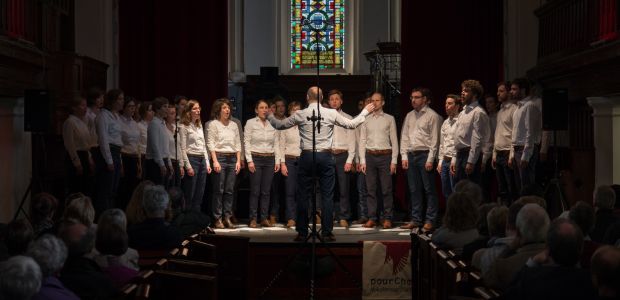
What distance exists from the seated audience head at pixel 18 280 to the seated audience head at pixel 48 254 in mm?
301

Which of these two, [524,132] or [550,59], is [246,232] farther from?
[550,59]

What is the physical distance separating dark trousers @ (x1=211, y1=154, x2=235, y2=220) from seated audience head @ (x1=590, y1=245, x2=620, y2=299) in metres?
6.75

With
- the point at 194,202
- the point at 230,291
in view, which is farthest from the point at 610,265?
the point at 194,202

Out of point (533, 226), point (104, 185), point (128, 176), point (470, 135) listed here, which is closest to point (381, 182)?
point (470, 135)

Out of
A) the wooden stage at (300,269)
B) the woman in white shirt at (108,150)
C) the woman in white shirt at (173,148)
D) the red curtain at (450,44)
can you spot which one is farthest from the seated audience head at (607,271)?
the red curtain at (450,44)

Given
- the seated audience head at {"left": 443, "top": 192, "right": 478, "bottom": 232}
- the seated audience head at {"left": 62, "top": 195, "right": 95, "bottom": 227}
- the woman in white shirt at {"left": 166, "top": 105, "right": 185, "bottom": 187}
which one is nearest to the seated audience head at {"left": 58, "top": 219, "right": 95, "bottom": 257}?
the seated audience head at {"left": 62, "top": 195, "right": 95, "bottom": 227}

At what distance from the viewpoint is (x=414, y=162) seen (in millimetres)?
9633

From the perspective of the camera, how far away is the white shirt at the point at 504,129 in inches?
354

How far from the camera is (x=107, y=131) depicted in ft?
28.1

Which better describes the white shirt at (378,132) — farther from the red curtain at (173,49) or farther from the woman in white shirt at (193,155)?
the red curtain at (173,49)

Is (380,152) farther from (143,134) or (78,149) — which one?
(78,149)

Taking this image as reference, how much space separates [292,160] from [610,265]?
23.1 ft

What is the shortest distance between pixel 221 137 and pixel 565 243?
6.34 meters

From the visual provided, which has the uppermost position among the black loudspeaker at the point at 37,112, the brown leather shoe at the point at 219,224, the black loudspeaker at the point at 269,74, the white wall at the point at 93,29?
the white wall at the point at 93,29
